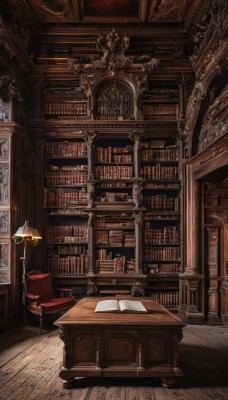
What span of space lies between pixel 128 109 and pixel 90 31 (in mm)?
1533

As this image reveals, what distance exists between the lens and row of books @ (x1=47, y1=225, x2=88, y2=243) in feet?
20.2

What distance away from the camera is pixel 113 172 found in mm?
6262

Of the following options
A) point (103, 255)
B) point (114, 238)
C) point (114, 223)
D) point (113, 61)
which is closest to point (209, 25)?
point (113, 61)

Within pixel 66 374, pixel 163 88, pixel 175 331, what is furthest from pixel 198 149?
pixel 66 374

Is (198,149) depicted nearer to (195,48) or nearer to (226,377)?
(195,48)

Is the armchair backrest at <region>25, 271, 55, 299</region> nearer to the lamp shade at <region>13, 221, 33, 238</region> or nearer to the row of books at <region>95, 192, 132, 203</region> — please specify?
the lamp shade at <region>13, 221, 33, 238</region>

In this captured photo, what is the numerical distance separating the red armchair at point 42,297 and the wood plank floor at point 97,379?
17.3 inches

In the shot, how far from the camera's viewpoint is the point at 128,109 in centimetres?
635

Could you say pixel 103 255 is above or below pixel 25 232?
below

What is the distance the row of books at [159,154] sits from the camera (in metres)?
6.31

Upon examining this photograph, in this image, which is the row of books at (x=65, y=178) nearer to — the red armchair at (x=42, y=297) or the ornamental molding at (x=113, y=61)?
the red armchair at (x=42, y=297)

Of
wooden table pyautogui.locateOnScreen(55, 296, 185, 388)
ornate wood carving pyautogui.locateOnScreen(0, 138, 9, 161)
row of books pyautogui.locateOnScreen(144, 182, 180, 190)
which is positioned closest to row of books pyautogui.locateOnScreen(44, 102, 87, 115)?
ornate wood carving pyautogui.locateOnScreen(0, 138, 9, 161)

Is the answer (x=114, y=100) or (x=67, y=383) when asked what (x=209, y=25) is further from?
(x=67, y=383)

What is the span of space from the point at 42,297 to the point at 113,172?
7.87 ft
